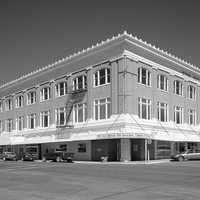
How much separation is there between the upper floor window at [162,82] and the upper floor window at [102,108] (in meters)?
7.98

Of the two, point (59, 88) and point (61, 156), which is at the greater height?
point (59, 88)

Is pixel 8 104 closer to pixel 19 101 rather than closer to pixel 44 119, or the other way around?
pixel 19 101

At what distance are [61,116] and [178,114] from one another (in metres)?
16.7

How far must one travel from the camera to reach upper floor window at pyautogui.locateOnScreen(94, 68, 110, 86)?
42.4 metres

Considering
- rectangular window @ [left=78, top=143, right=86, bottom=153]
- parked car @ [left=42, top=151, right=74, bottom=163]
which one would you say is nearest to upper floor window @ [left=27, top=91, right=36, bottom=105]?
rectangular window @ [left=78, top=143, right=86, bottom=153]

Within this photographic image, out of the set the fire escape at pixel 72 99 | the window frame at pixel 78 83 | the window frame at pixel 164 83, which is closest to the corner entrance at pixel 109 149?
the fire escape at pixel 72 99

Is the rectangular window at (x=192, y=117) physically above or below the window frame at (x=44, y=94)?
below

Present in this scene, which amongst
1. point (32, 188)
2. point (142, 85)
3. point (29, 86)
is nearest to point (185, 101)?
point (142, 85)

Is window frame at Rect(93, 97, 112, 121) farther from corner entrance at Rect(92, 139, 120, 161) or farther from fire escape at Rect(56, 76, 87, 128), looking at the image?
corner entrance at Rect(92, 139, 120, 161)

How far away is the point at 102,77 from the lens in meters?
43.1

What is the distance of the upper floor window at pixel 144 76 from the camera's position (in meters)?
42.6

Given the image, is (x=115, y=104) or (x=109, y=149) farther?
(x=109, y=149)

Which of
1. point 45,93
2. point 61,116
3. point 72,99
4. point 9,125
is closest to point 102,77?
point 72,99

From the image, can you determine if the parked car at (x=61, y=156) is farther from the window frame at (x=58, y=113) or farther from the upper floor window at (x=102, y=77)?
the upper floor window at (x=102, y=77)
